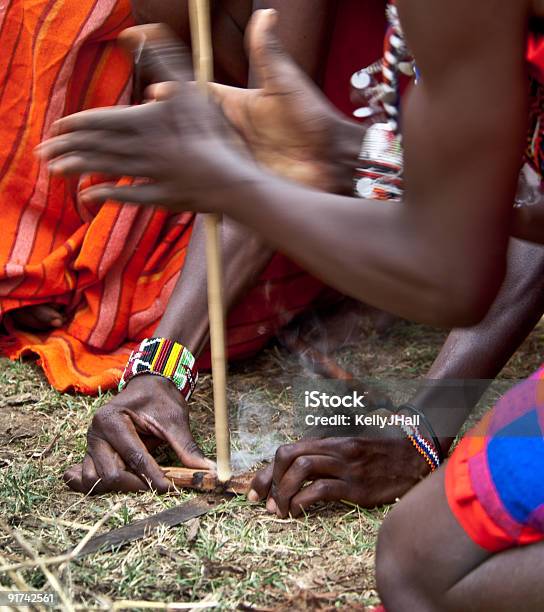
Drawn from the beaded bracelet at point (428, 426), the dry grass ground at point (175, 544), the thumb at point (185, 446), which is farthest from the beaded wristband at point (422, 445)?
the thumb at point (185, 446)

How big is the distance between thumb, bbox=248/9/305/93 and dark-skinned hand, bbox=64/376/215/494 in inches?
27.9

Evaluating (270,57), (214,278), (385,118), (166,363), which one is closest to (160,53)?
(270,57)

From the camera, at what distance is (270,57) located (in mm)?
1311

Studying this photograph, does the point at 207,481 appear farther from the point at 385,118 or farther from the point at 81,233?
the point at 81,233

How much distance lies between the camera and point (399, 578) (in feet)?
3.76

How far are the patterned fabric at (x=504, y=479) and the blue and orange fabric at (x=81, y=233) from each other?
1.17 m

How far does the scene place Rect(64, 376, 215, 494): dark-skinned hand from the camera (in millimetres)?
1710

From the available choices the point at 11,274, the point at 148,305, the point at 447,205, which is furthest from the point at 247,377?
the point at 447,205

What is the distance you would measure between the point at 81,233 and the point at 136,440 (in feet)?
→ 2.56

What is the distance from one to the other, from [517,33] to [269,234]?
33 cm

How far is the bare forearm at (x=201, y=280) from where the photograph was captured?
6.36 ft

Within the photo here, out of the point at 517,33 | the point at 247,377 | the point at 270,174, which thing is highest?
the point at 517,33

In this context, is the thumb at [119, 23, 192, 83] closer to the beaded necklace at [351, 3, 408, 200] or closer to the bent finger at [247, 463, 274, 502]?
the beaded necklace at [351, 3, 408, 200]

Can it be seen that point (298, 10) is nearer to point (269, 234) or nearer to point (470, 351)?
→ point (470, 351)
